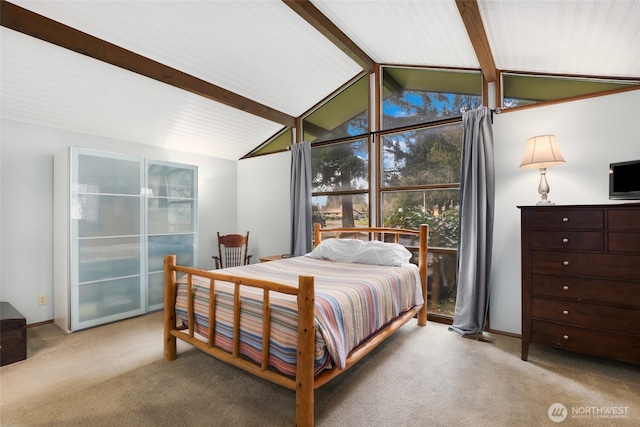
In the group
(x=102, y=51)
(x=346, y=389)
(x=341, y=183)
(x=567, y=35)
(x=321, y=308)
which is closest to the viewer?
(x=321, y=308)

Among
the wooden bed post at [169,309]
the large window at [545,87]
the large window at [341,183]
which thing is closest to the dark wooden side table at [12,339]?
the wooden bed post at [169,309]

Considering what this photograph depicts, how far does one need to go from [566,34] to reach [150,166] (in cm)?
424

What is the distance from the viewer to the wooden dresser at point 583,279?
7.12 ft

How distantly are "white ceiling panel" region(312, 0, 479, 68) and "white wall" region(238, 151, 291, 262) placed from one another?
211 cm

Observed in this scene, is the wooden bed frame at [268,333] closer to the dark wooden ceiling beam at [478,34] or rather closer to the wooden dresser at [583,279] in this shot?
the wooden dresser at [583,279]

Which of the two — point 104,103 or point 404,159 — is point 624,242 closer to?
point 404,159

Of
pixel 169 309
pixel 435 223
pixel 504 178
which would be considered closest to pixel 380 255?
pixel 435 223

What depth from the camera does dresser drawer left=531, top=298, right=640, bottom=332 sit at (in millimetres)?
2168

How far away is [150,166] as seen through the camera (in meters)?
3.88

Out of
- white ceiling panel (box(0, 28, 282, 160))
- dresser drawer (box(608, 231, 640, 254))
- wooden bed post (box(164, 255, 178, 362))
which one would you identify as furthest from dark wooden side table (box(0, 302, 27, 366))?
dresser drawer (box(608, 231, 640, 254))

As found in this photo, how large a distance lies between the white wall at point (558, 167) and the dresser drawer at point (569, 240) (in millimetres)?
548

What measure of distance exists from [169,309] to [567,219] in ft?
10.4

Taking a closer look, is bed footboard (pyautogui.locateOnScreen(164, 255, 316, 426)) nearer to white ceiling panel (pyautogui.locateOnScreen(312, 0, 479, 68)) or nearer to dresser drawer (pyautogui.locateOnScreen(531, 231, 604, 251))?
dresser drawer (pyautogui.locateOnScreen(531, 231, 604, 251))

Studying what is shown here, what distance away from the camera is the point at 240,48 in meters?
3.15
